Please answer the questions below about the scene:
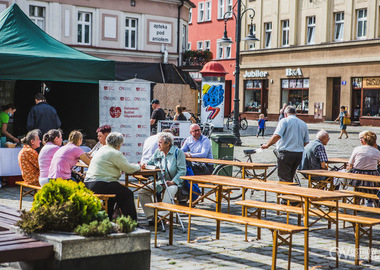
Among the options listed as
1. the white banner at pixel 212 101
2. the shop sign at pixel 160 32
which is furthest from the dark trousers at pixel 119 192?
the shop sign at pixel 160 32

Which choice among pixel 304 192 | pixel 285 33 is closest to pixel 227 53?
pixel 285 33

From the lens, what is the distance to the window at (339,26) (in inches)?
1618

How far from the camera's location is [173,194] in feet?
31.0

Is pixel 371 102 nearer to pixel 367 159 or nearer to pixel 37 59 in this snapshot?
pixel 37 59

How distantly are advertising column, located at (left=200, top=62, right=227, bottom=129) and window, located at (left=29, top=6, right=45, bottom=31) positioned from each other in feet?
25.6

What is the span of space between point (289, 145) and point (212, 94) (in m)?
18.9

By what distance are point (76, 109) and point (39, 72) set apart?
11.5 ft

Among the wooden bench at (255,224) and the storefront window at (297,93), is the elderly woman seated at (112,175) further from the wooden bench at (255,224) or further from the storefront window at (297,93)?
the storefront window at (297,93)

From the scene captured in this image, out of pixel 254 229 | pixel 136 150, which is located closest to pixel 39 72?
pixel 136 150

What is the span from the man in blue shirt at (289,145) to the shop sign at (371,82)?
93.5 ft

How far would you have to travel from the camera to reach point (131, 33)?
109 ft

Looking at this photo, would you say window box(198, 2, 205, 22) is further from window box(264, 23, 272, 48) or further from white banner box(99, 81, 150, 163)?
white banner box(99, 81, 150, 163)

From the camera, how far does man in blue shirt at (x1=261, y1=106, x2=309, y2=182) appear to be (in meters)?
11.5

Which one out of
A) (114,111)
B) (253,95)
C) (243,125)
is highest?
(253,95)
